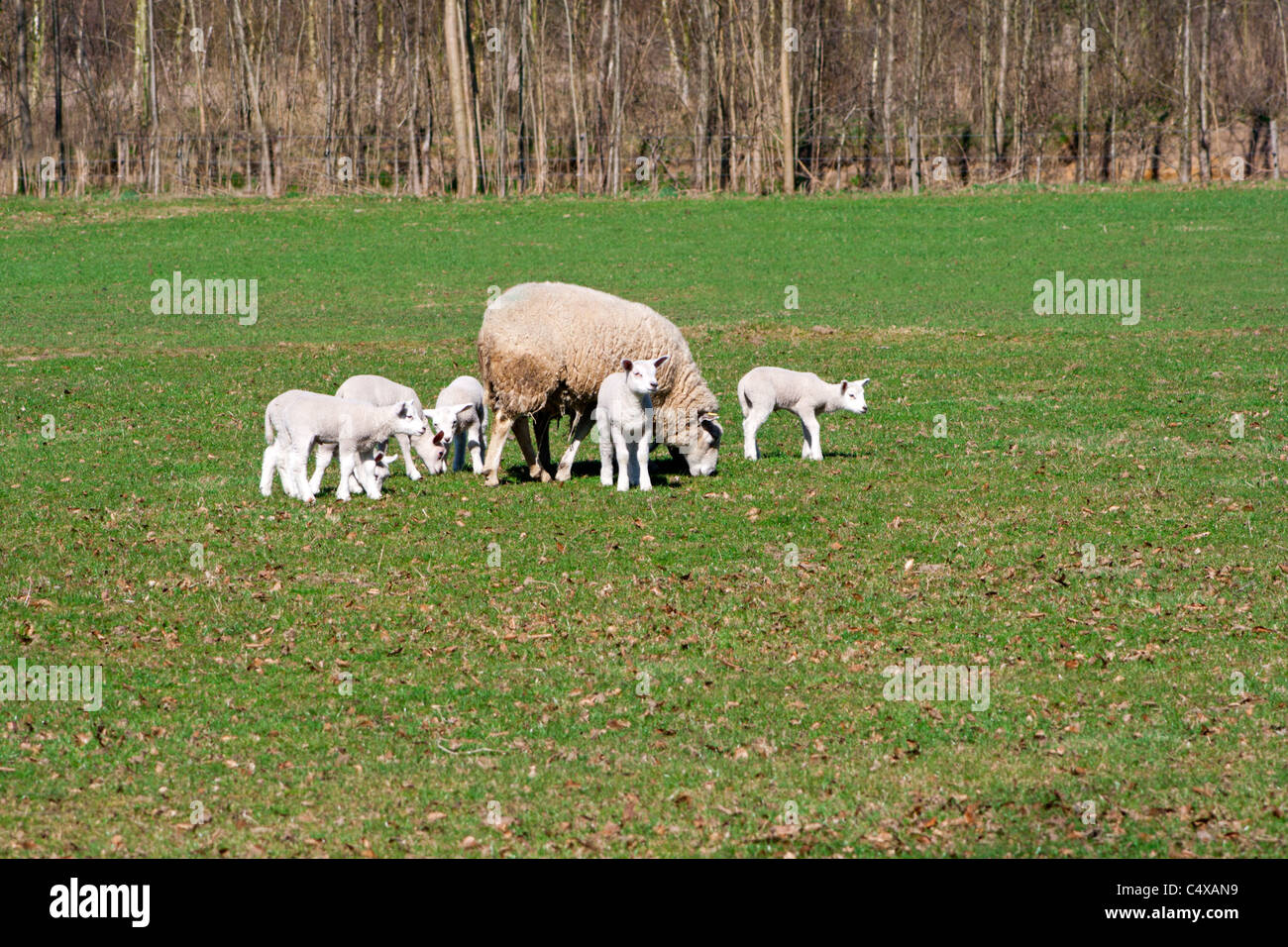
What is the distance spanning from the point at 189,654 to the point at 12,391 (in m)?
14.9

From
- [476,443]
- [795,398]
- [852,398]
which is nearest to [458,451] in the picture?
[476,443]

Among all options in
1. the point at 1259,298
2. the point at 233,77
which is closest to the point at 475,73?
the point at 233,77

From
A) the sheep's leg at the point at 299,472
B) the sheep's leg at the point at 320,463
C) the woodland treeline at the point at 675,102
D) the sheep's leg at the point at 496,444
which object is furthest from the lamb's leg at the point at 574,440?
the woodland treeline at the point at 675,102

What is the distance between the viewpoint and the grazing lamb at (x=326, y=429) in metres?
14.9

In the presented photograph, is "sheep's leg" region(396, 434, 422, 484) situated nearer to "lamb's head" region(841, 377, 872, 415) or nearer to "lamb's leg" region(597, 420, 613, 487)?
"lamb's leg" region(597, 420, 613, 487)

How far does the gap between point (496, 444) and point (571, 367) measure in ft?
4.21

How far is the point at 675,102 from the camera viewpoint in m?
59.1

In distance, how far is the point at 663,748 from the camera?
371 inches

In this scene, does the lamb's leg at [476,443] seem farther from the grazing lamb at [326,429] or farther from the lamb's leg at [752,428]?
the lamb's leg at [752,428]

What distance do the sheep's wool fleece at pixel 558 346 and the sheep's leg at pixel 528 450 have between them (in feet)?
1.45

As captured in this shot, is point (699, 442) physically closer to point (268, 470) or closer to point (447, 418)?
point (447, 418)

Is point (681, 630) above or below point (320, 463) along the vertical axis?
below

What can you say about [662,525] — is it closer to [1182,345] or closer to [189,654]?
[189,654]

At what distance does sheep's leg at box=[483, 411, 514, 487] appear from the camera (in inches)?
642
